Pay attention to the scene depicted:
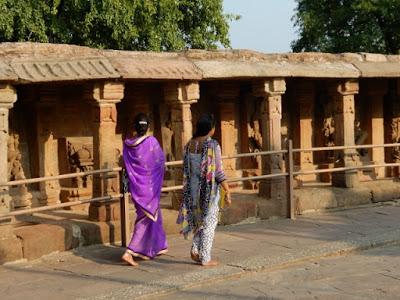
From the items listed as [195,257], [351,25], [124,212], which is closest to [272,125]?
[124,212]

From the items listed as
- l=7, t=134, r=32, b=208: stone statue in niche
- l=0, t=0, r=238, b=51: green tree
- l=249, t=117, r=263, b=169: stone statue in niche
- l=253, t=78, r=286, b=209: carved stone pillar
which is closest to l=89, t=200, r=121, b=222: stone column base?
l=7, t=134, r=32, b=208: stone statue in niche

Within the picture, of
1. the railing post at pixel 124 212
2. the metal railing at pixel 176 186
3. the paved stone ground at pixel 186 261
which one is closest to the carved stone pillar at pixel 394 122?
the metal railing at pixel 176 186

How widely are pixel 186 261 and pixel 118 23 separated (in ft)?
38.5

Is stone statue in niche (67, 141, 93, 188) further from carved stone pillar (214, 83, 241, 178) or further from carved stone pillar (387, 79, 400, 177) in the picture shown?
carved stone pillar (387, 79, 400, 177)

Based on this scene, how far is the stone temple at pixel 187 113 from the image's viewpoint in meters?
7.60

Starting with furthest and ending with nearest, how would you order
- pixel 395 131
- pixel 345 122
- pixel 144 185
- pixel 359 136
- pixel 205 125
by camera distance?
pixel 395 131
pixel 359 136
pixel 345 122
pixel 144 185
pixel 205 125

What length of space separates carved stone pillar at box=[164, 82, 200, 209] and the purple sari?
216 centimetres

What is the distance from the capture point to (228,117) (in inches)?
447

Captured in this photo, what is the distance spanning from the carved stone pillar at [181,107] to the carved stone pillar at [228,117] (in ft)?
8.28

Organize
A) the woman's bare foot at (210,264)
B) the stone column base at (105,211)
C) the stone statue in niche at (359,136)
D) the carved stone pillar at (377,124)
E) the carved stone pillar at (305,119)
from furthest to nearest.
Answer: the carved stone pillar at (377,124), the stone statue in niche at (359,136), the carved stone pillar at (305,119), the stone column base at (105,211), the woman's bare foot at (210,264)

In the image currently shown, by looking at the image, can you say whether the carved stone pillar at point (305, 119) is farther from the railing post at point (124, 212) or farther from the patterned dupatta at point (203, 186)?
the patterned dupatta at point (203, 186)

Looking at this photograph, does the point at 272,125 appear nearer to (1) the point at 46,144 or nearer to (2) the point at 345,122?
(2) the point at 345,122

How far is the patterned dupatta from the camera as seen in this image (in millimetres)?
6031

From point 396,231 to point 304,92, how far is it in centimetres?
470
